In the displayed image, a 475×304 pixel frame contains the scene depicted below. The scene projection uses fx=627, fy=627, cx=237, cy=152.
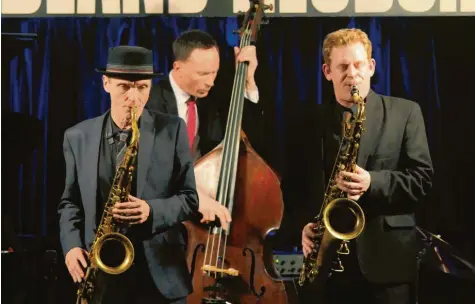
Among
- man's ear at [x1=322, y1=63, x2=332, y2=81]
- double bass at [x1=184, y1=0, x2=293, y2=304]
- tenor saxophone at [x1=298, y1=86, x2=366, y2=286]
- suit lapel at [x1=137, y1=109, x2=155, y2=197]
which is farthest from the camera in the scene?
man's ear at [x1=322, y1=63, x2=332, y2=81]

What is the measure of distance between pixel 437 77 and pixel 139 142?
1.53m

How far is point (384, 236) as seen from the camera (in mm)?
2986

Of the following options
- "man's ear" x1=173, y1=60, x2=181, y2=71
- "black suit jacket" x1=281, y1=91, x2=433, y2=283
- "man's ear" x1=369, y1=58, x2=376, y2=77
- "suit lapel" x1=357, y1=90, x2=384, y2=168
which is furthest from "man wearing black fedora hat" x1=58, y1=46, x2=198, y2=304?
"man's ear" x1=369, y1=58, x2=376, y2=77

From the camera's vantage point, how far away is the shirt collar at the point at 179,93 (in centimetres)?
318

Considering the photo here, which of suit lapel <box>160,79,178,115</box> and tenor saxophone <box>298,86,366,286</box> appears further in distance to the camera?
suit lapel <box>160,79,178,115</box>

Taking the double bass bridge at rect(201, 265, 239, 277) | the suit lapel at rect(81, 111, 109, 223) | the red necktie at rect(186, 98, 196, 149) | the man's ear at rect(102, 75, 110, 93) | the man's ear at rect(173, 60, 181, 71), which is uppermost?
the man's ear at rect(173, 60, 181, 71)

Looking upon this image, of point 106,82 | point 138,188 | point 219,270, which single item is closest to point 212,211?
point 219,270

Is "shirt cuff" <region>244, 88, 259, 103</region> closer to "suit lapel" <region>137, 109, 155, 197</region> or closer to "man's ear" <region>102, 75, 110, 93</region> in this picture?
"suit lapel" <region>137, 109, 155, 197</region>

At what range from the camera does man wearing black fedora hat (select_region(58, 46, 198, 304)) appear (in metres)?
3.01

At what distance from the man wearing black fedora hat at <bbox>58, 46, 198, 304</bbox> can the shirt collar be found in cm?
9

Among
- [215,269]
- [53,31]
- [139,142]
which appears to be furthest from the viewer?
[53,31]

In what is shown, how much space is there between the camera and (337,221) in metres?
2.99

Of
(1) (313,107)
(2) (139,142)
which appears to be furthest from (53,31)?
(1) (313,107)

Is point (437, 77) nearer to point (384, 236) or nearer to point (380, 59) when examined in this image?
point (380, 59)
